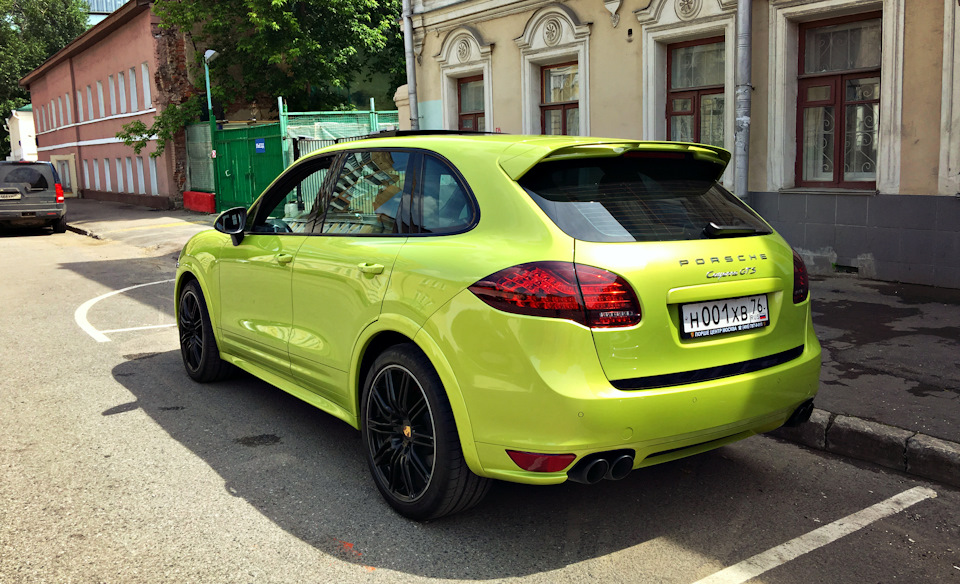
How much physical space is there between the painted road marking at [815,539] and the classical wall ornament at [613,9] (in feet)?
31.1

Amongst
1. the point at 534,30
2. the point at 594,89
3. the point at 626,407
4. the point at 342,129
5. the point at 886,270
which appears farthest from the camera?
the point at 342,129

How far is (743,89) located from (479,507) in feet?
26.3

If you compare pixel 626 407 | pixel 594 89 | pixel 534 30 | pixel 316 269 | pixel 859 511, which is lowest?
pixel 859 511

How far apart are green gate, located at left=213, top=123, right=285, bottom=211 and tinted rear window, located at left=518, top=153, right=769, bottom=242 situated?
1785cm

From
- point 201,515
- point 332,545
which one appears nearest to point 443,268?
point 332,545

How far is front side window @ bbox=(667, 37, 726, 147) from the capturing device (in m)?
11.5

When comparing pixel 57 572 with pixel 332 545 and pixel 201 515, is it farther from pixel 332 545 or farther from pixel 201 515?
pixel 332 545

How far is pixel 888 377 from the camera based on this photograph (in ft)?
18.8

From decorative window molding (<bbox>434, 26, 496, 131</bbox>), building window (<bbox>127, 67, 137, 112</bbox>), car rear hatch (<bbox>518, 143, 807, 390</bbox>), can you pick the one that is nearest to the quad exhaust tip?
car rear hatch (<bbox>518, 143, 807, 390</bbox>)

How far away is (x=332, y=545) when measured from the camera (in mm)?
3627

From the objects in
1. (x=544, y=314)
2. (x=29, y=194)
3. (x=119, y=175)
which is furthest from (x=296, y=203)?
(x=119, y=175)

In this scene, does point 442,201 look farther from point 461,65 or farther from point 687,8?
point 461,65

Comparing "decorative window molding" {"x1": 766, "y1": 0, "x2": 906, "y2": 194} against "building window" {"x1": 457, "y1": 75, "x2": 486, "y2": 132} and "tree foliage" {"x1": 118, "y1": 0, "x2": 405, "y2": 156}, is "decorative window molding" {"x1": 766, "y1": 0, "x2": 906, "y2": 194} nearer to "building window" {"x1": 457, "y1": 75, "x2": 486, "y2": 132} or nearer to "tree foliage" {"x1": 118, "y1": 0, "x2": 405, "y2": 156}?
"building window" {"x1": 457, "y1": 75, "x2": 486, "y2": 132}

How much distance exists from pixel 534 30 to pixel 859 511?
11.3 metres
